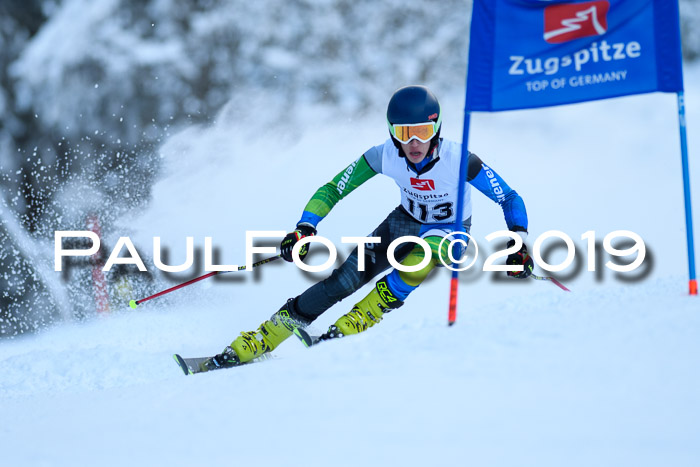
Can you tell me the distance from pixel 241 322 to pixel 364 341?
15.6ft

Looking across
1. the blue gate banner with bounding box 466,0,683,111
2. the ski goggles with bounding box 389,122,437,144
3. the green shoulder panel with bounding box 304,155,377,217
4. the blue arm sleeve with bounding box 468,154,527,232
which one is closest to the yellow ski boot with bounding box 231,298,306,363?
the green shoulder panel with bounding box 304,155,377,217

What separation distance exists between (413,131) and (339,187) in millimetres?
719

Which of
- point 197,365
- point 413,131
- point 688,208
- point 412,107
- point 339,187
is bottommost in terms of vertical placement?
point 197,365

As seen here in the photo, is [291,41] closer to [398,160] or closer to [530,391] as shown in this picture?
[398,160]

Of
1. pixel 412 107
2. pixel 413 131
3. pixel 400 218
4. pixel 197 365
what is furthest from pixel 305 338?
pixel 412 107

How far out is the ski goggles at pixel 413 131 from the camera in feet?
11.6

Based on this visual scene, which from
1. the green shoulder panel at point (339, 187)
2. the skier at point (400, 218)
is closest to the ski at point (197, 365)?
the skier at point (400, 218)

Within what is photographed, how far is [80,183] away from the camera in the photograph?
11547mm

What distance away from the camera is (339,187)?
4094 millimetres

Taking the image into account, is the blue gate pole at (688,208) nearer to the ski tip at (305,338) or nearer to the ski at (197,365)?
the ski tip at (305,338)

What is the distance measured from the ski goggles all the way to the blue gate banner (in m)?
0.78

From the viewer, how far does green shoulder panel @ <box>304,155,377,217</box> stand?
400 centimetres

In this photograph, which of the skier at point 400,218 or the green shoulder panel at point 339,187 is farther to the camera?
the green shoulder panel at point 339,187

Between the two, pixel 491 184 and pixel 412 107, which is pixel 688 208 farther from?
pixel 412 107
